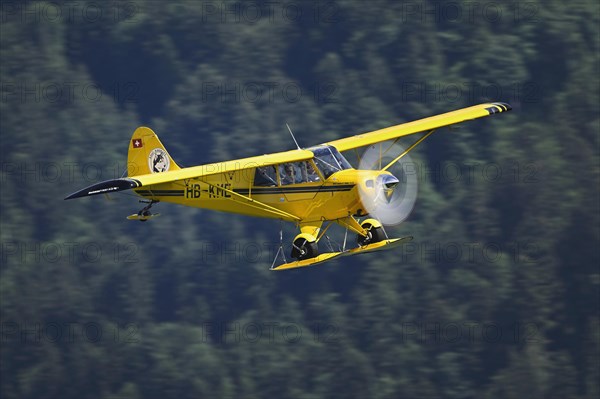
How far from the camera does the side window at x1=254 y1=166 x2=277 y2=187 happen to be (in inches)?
1046

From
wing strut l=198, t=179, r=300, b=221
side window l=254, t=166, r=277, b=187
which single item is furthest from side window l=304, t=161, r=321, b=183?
wing strut l=198, t=179, r=300, b=221

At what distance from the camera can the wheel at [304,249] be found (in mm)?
25781

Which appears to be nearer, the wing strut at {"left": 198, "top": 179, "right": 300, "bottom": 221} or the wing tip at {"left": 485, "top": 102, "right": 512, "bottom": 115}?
the wing strut at {"left": 198, "top": 179, "right": 300, "bottom": 221}

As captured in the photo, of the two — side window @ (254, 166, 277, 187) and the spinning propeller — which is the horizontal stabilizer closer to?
side window @ (254, 166, 277, 187)

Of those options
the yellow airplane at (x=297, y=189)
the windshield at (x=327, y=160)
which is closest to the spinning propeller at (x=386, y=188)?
the yellow airplane at (x=297, y=189)

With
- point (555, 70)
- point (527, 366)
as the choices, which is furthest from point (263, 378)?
point (555, 70)

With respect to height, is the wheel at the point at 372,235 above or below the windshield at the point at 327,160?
below

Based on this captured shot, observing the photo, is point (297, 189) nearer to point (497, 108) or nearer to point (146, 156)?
point (146, 156)

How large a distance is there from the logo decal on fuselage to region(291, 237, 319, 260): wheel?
4.65m

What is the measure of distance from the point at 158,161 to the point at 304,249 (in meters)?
5.08

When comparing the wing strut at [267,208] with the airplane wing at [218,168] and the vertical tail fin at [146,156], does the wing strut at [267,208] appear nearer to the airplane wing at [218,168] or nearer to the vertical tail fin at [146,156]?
the airplane wing at [218,168]

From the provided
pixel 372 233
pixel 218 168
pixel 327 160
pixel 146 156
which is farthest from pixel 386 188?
pixel 146 156

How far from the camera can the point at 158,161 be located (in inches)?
1161

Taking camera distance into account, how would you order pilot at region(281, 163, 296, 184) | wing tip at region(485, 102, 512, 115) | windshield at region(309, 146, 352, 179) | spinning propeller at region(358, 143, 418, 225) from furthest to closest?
1. wing tip at region(485, 102, 512, 115)
2. pilot at region(281, 163, 296, 184)
3. windshield at region(309, 146, 352, 179)
4. spinning propeller at region(358, 143, 418, 225)
